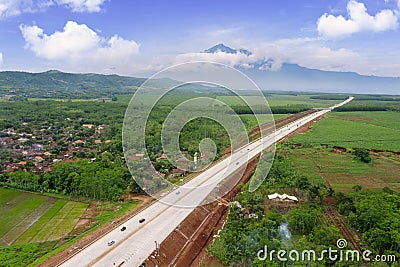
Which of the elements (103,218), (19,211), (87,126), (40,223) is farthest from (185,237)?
(87,126)

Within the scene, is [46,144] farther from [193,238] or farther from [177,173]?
[193,238]

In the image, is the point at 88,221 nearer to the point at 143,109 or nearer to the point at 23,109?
the point at 143,109

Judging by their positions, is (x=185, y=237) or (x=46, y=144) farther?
(x=46, y=144)

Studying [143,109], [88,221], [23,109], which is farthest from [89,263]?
[23,109]

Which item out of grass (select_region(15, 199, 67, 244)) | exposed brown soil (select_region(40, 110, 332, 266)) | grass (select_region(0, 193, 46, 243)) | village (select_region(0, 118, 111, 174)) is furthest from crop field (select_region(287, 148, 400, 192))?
village (select_region(0, 118, 111, 174))

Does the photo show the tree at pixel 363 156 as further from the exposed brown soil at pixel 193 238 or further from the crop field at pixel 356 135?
the exposed brown soil at pixel 193 238

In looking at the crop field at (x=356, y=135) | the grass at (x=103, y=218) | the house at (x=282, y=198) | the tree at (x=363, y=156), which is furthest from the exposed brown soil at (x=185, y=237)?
the crop field at (x=356, y=135)

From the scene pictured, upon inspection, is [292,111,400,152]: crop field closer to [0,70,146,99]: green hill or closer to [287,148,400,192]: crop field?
[287,148,400,192]: crop field
